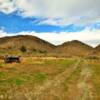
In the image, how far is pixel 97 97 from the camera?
2094cm

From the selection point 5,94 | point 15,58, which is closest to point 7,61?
point 15,58

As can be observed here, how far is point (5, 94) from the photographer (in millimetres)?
21531

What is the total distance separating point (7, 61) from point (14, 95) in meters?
56.9

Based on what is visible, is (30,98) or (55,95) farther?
(55,95)

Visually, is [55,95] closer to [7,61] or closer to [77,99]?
[77,99]

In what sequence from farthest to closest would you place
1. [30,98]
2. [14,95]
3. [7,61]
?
1. [7,61]
2. [14,95]
3. [30,98]

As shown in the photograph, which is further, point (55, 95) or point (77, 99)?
point (55, 95)

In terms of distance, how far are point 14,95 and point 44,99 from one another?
245 cm

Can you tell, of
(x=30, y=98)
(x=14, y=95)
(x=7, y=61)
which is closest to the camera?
(x=30, y=98)

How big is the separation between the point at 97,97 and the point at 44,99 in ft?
12.1

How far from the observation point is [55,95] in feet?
70.7

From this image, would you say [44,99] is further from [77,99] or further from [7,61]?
[7,61]

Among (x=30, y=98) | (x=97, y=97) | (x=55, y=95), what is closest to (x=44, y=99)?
(x=30, y=98)

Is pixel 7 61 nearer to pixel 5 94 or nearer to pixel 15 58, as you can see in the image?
pixel 15 58
